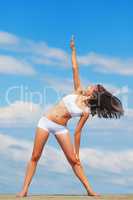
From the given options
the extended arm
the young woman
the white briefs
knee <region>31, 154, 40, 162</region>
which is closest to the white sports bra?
the young woman

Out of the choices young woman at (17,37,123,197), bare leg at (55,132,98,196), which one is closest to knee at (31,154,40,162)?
young woman at (17,37,123,197)

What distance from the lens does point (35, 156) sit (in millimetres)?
8734

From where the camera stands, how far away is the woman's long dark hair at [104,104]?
8.88m

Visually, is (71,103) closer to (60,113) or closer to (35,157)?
(60,113)

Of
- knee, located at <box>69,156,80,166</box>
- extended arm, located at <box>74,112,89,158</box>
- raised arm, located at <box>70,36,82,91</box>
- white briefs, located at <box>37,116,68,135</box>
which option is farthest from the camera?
extended arm, located at <box>74,112,89,158</box>

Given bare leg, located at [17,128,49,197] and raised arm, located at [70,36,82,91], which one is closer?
bare leg, located at [17,128,49,197]

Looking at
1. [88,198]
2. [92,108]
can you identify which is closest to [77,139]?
[92,108]

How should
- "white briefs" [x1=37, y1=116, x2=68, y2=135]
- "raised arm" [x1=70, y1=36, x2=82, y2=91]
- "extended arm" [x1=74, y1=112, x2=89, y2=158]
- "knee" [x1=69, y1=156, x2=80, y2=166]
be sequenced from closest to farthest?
"white briefs" [x1=37, y1=116, x2=68, y2=135] → "knee" [x1=69, y1=156, x2=80, y2=166] → "raised arm" [x1=70, y1=36, x2=82, y2=91] → "extended arm" [x1=74, y1=112, x2=89, y2=158]

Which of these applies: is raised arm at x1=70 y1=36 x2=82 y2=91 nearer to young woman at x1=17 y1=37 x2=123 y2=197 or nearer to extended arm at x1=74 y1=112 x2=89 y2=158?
young woman at x1=17 y1=37 x2=123 y2=197

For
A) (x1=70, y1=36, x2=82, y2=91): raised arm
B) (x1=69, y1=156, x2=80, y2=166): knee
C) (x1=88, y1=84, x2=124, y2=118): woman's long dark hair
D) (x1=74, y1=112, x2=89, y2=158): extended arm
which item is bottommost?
(x1=69, y1=156, x2=80, y2=166): knee

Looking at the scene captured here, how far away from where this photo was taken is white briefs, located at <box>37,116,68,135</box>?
27.9ft

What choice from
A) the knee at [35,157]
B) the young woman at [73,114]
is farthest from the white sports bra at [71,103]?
the knee at [35,157]

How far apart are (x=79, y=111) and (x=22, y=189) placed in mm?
2181

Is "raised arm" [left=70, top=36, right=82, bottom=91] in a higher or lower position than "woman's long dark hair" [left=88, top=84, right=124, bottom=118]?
higher
